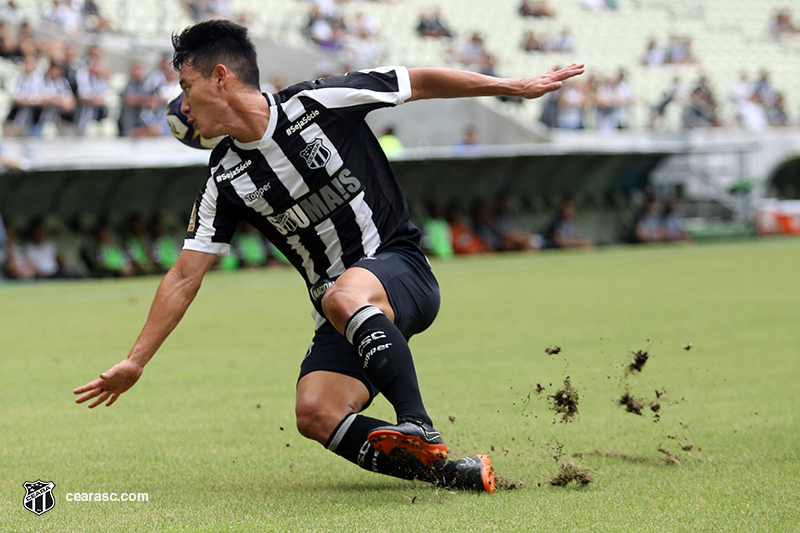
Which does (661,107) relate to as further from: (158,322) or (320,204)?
(158,322)

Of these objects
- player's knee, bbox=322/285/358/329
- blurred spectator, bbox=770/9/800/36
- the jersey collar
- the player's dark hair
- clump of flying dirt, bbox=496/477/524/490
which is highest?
the player's dark hair

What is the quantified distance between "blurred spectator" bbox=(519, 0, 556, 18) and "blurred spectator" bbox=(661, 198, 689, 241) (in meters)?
10.3

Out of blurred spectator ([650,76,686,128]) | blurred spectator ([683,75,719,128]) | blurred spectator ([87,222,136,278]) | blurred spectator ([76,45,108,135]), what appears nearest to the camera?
blurred spectator ([87,222,136,278])

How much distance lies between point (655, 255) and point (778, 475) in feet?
52.0

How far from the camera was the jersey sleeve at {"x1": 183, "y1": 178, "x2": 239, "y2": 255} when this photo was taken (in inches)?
157

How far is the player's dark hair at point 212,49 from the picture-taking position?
387cm

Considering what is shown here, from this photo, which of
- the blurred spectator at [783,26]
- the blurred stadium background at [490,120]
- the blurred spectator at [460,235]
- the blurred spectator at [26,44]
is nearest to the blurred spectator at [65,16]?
the blurred stadium background at [490,120]

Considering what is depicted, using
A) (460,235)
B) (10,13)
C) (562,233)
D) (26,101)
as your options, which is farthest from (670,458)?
(10,13)

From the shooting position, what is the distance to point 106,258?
56.8 feet

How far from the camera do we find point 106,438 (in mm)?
4867

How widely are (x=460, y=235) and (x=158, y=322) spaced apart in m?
17.2

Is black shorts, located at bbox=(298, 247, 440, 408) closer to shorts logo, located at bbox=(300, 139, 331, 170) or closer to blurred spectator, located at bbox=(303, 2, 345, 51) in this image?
shorts logo, located at bbox=(300, 139, 331, 170)

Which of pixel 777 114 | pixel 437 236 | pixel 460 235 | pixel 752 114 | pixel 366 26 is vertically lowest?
pixel 460 235

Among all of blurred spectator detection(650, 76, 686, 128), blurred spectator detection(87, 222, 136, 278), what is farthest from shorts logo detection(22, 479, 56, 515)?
blurred spectator detection(650, 76, 686, 128)
